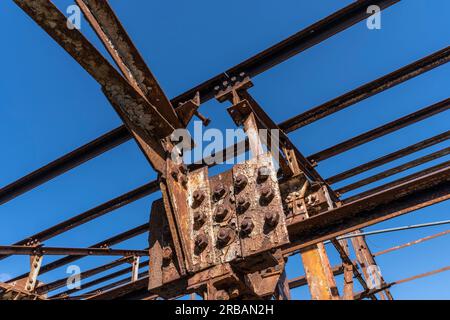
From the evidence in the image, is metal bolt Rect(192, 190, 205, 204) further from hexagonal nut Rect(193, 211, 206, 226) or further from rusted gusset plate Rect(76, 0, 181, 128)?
rusted gusset plate Rect(76, 0, 181, 128)

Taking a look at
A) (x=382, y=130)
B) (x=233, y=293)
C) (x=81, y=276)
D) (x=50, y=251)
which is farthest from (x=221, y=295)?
(x=81, y=276)

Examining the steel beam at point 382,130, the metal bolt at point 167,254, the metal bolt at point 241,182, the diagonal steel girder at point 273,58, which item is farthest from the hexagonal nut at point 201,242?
the steel beam at point 382,130

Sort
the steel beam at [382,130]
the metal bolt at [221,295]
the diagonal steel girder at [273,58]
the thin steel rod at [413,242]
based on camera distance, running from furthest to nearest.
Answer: the thin steel rod at [413,242], the steel beam at [382,130], the diagonal steel girder at [273,58], the metal bolt at [221,295]

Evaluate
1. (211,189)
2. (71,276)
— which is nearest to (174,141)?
(211,189)

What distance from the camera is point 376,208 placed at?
106 inches

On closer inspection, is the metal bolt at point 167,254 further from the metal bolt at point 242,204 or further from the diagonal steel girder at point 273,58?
the diagonal steel girder at point 273,58

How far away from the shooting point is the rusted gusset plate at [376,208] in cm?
256

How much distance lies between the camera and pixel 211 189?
10.3 feet

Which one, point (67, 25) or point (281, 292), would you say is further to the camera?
point (281, 292)

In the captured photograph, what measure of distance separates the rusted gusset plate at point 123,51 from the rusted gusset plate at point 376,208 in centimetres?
183
